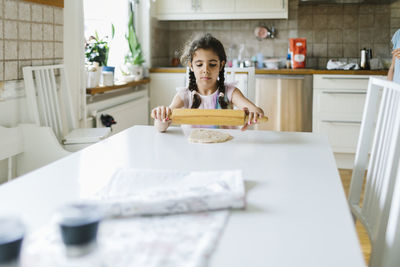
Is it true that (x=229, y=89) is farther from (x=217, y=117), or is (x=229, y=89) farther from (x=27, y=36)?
(x=27, y=36)

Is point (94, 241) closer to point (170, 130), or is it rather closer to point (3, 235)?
point (3, 235)

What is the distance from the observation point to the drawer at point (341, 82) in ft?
14.1

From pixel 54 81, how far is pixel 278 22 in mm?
2895

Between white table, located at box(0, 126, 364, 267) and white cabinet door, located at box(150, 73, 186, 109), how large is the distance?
2852 millimetres

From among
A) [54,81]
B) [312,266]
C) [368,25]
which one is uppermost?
[368,25]

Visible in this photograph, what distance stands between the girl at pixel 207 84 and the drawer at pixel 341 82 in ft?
7.29

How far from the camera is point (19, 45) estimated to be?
2.53 meters

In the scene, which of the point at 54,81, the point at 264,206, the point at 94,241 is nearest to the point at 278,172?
the point at 264,206

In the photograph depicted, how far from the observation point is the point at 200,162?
1397 millimetres

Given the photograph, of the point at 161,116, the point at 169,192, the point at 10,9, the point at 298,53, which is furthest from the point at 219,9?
the point at 169,192

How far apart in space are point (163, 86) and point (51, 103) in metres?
2.08

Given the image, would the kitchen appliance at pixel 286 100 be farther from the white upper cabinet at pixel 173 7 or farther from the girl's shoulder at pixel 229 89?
the girl's shoulder at pixel 229 89

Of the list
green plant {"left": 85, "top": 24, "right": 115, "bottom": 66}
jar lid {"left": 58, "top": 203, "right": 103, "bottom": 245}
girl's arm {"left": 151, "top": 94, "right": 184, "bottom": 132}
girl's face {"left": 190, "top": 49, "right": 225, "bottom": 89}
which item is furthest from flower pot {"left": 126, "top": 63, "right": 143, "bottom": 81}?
jar lid {"left": 58, "top": 203, "right": 103, "bottom": 245}

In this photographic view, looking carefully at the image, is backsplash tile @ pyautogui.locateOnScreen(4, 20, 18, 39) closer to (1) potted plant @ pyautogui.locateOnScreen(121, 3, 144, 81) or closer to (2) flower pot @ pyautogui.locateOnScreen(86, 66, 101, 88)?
(2) flower pot @ pyautogui.locateOnScreen(86, 66, 101, 88)
